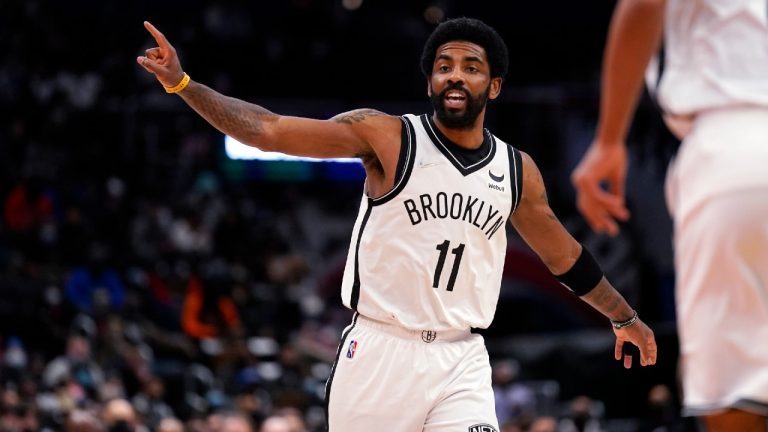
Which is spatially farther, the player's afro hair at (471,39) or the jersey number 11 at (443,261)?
the player's afro hair at (471,39)

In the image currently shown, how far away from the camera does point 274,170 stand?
929 inches

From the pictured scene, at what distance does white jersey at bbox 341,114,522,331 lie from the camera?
6.58 meters

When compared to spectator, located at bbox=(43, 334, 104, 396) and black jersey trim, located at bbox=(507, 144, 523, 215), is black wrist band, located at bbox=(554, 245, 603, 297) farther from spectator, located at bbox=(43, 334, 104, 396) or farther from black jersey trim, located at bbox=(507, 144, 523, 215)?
spectator, located at bbox=(43, 334, 104, 396)

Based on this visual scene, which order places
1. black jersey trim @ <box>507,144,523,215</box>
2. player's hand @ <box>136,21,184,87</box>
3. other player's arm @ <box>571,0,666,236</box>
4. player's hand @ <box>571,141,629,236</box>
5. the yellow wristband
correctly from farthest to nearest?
black jersey trim @ <box>507,144,523,215</box>
the yellow wristband
player's hand @ <box>136,21,184,87</box>
player's hand @ <box>571,141,629,236</box>
other player's arm @ <box>571,0,666,236</box>

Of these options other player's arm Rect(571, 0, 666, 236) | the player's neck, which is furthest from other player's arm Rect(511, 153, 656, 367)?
other player's arm Rect(571, 0, 666, 236)

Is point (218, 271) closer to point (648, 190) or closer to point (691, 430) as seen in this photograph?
point (691, 430)

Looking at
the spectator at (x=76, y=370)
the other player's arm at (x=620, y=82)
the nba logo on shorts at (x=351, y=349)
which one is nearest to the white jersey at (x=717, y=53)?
the other player's arm at (x=620, y=82)

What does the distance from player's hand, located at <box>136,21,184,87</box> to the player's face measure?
141 cm

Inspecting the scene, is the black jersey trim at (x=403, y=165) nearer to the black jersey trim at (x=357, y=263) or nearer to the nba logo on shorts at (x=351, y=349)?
the black jersey trim at (x=357, y=263)

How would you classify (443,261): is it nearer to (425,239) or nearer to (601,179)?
(425,239)

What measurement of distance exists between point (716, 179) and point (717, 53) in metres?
0.38

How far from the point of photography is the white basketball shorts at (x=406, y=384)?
6.43 meters

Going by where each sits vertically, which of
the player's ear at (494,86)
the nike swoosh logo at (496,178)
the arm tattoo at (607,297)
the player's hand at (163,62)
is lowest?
the arm tattoo at (607,297)

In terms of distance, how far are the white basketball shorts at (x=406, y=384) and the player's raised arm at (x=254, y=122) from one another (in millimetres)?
974
